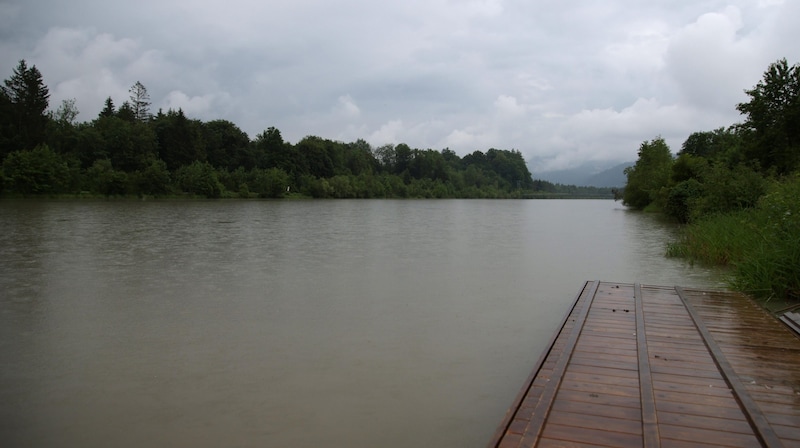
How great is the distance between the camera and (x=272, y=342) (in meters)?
6.34

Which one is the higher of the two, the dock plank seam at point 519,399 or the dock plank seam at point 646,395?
the dock plank seam at point 646,395

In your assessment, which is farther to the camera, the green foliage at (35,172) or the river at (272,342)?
the green foliage at (35,172)

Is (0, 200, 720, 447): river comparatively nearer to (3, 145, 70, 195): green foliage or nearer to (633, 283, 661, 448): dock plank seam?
(633, 283, 661, 448): dock plank seam

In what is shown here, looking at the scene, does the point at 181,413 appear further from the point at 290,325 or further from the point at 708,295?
the point at 708,295


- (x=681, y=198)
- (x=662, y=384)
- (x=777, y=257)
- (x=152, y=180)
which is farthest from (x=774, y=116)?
(x=152, y=180)

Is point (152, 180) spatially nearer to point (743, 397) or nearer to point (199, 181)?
point (199, 181)

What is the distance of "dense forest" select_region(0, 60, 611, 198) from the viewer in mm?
53281

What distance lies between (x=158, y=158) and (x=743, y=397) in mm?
74329

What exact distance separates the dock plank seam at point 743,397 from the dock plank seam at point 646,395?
21.0 inches

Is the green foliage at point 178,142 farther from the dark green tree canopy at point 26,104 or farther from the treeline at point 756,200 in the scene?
the treeline at point 756,200

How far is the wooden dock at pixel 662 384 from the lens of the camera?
3.10 metres

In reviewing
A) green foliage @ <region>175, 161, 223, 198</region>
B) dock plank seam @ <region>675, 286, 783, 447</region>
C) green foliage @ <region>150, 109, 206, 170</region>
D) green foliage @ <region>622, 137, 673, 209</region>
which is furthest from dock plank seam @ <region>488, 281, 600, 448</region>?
green foliage @ <region>150, 109, 206, 170</region>

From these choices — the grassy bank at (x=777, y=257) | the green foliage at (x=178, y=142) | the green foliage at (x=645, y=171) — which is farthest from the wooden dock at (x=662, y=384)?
the green foliage at (x=178, y=142)

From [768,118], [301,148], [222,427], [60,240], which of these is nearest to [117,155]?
[301,148]
